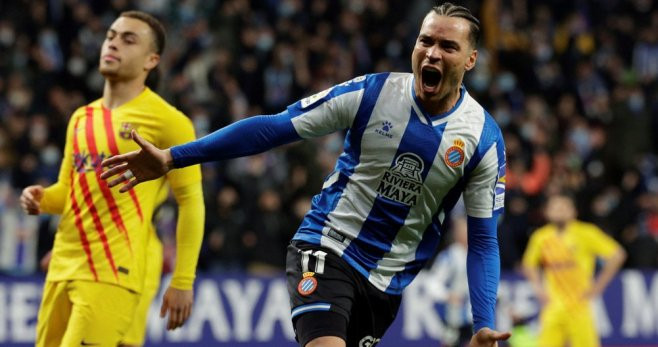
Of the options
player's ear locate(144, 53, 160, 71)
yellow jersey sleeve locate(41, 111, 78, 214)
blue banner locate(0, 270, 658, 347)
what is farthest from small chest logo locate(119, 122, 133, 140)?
blue banner locate(0, 270, 658, 347)

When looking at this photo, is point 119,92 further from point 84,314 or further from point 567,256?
point 567,256

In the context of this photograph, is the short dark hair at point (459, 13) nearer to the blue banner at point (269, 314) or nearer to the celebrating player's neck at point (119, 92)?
the celebrating player's neck at point (119, 92)

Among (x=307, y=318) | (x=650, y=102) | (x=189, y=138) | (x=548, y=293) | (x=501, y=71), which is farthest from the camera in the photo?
(x=501, y=71)

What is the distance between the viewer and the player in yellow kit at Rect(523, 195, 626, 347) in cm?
1291

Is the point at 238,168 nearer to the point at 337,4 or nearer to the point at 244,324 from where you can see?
the point at 244,324

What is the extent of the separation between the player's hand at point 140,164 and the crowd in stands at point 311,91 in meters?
9.34

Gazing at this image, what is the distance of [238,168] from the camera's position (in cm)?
1650

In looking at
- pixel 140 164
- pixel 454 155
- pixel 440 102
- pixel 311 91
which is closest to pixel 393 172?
pixel 454 155

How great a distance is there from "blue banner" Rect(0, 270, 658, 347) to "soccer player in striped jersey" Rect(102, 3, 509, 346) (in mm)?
8006

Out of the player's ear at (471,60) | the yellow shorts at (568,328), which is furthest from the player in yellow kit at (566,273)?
the player's ear at (471,60)

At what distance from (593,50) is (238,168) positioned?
27.3ft

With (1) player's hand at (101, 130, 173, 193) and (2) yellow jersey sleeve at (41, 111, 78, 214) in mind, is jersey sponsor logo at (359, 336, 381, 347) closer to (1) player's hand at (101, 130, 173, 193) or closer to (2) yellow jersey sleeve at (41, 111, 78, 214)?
(1) player's hand at (101, 130, 173, 193)

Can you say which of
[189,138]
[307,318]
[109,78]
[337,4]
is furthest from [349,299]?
[337,4]

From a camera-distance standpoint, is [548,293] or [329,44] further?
[329,44]
